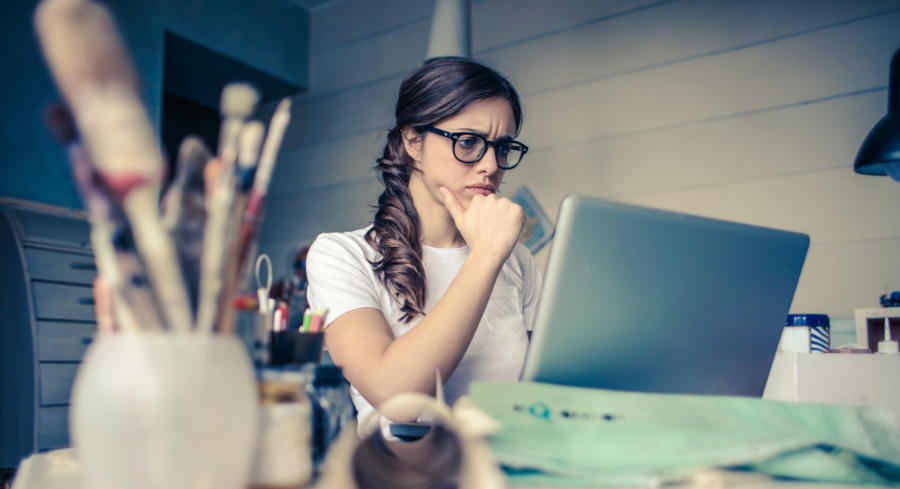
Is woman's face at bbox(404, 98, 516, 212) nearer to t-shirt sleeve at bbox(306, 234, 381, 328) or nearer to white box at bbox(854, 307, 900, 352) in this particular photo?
t-shirt sleeve at bbox(306, 234, 381, 328)

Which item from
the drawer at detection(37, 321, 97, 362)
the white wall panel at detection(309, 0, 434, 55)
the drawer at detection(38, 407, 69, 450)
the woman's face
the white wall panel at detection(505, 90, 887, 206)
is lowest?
the drawer at detection(38, 407, 69, 450)

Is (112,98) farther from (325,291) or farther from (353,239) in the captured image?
(353,239)

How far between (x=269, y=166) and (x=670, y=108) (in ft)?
7.35

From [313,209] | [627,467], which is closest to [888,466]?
[627,467]

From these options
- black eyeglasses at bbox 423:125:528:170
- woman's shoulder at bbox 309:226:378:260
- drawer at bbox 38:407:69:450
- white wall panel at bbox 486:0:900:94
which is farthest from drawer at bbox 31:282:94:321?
white wall panel at bbox 486:0:900:94

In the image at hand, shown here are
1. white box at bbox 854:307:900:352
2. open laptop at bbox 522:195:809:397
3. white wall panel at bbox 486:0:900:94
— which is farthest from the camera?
white wall panel at bbox 486:0:900:94

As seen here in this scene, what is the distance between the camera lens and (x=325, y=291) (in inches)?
45.3

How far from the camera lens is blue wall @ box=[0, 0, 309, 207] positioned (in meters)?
2.29

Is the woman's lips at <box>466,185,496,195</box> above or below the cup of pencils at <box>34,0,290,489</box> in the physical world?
above

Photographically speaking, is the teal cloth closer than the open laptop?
Yes

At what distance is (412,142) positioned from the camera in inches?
56.4

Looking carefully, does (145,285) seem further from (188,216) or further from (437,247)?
(437,247)

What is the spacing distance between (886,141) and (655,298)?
117 centimetres

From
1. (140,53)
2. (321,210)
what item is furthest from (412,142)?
(321,210)
